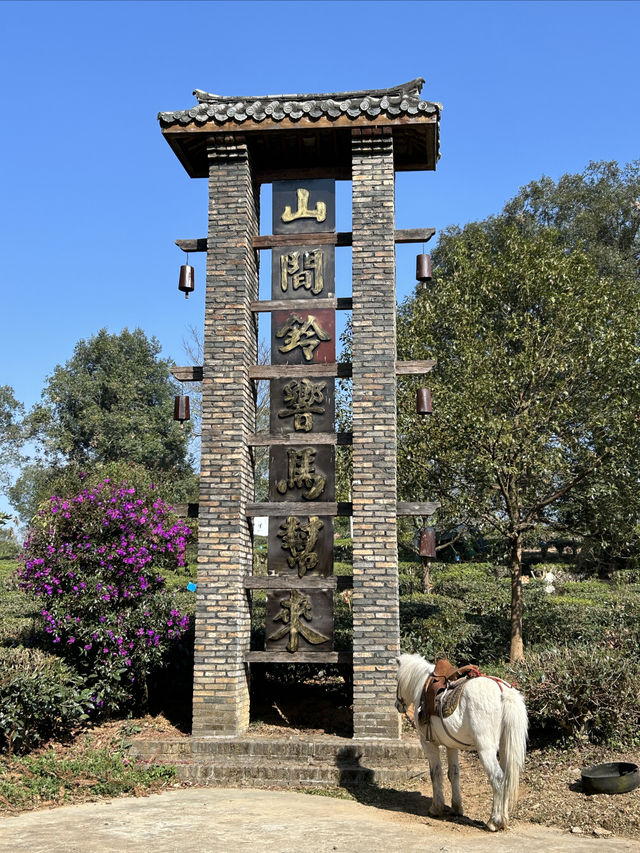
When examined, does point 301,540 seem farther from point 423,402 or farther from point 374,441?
point 423,402

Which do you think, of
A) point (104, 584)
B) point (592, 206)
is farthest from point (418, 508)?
point (592, 206)

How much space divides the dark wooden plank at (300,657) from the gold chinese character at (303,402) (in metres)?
2.85

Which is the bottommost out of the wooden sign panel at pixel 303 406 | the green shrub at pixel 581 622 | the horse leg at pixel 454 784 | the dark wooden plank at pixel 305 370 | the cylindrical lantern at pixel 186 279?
the horse leg at pixel 454 784

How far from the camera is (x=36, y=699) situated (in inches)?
357

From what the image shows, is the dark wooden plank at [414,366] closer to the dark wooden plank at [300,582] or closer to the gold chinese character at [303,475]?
the gold chinese character at [303,475]

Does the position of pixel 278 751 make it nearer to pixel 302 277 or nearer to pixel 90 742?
pixel 90 742

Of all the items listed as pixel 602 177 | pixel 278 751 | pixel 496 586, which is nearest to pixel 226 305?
pixel 278 751

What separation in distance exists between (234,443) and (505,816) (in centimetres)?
538

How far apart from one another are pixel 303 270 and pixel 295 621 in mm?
4631

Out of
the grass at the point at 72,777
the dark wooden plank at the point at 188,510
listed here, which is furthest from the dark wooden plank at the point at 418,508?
the grass at the point at 72,777

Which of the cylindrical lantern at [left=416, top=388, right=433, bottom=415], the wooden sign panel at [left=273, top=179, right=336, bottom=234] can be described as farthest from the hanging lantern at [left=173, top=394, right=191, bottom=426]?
the cylindrical lantern at [left=416, top=388, right=433, bottom=415]

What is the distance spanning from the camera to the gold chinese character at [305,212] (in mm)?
10688

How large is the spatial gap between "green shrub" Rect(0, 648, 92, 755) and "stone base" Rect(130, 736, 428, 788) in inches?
38.1

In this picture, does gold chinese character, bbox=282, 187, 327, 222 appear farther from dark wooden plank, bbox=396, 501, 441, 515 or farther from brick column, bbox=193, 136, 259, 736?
dark wooden plank, bbox=396, 501, 441, 515
